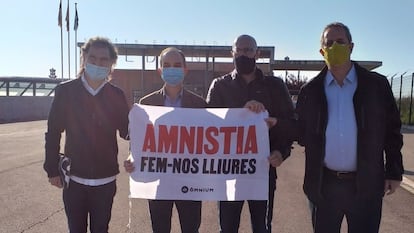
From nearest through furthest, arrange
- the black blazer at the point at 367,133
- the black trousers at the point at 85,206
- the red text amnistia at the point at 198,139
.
→ the black blazer at the point at 367,133 → the black trousers at the point at 85,206 → the red text amnistia at the point at 198,139

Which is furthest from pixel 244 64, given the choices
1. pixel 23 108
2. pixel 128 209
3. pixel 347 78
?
pixel 23 108

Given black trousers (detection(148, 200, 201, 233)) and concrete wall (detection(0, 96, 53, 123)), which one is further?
concrete wall (detection(0, 96, 53, 123))

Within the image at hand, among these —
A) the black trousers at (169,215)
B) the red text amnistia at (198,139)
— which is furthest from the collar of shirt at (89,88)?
the black trousers at (169,215)

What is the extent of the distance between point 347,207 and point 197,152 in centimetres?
145

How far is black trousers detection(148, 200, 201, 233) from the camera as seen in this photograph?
13.1 ft

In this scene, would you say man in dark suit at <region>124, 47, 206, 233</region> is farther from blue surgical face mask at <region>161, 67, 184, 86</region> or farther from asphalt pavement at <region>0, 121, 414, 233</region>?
asphalt pavement at <region>0, 121, 414, 233</region>

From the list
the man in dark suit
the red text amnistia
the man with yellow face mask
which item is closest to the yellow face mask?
the man with yellow face mask

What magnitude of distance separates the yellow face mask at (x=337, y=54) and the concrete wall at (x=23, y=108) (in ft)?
120

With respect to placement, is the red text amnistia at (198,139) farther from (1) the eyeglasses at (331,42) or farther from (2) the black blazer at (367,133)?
(1) the eyeglasses at (331,42)

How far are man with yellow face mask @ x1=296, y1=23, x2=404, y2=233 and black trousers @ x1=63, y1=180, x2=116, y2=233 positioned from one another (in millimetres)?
1791

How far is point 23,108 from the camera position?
39.8m

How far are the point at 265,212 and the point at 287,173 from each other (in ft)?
20.5

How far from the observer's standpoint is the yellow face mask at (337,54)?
11.4 ft

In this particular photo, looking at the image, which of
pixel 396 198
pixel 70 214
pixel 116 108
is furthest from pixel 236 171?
pixel 396 198
